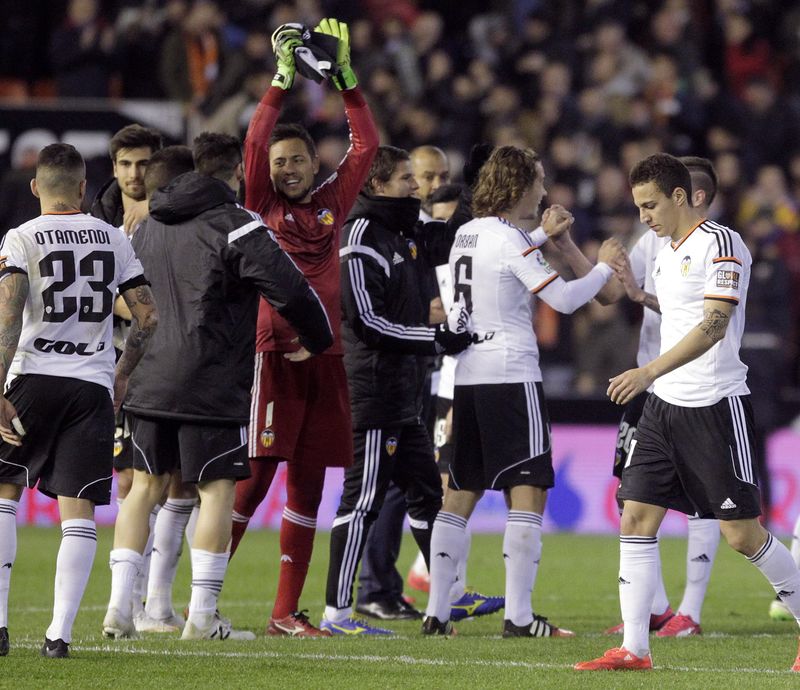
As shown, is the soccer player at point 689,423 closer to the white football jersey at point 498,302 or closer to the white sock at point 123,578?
the white football jersey at point 498,302

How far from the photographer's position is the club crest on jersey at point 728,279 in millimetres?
6469

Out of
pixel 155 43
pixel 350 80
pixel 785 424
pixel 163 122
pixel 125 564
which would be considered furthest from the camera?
pixel 155 43

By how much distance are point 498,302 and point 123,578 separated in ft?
7.73

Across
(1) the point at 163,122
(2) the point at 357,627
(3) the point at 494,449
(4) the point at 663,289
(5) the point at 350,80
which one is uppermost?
(1) the point at 163,122

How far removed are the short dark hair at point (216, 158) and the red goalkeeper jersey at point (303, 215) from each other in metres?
0.25

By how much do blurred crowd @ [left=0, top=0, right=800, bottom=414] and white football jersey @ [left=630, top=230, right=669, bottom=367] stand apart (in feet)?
22.0

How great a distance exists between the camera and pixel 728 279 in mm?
6473

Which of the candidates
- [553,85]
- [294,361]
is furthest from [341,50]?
[553,85]

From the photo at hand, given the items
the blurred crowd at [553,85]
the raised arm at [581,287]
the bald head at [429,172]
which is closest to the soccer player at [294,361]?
the raised arm at [581,287]

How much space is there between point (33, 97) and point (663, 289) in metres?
13.2

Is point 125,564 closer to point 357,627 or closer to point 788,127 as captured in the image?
point 357,627

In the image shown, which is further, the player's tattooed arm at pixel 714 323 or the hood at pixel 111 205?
the hood at pixel 111 205

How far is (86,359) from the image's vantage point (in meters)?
6.71

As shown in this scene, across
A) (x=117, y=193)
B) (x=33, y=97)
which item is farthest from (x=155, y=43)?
(x=117, y=193)
